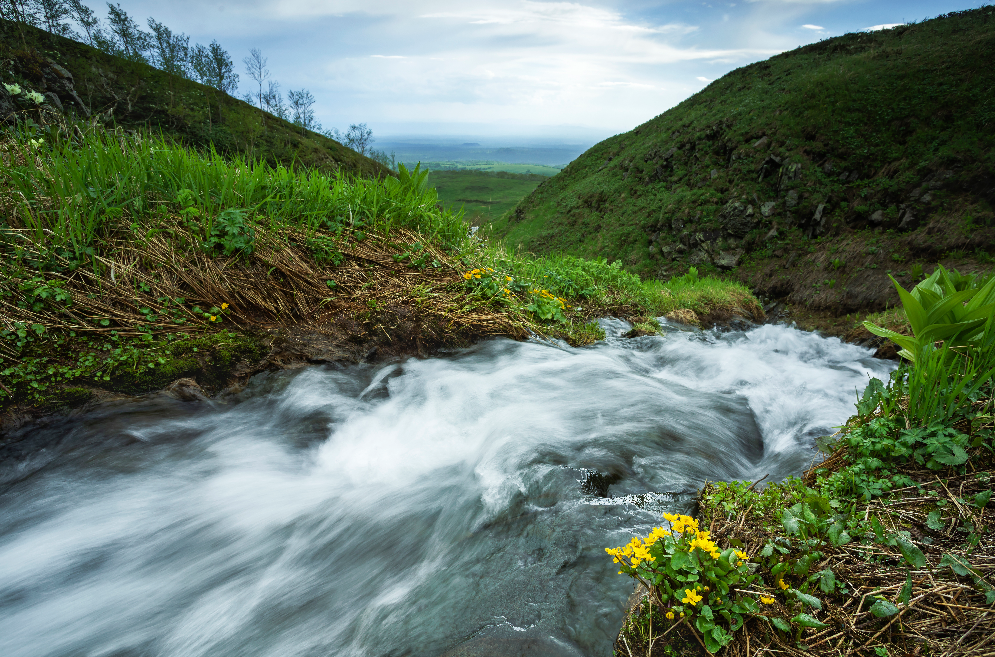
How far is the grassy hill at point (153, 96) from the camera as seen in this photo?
43500mm

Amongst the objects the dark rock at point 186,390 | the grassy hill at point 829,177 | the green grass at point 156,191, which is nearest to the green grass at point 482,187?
the grassy hill at point 829,177

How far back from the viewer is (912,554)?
5.79ft

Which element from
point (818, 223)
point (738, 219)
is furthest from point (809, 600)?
point (738, 219)

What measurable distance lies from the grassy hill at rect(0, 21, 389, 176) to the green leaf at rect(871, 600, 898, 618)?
47695 mm

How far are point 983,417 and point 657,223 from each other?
2333 centimetres

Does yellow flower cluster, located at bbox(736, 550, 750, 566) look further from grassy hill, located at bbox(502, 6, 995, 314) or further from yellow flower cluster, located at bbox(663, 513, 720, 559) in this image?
grassy hill, located at bbox(502, 6, 995, 314)

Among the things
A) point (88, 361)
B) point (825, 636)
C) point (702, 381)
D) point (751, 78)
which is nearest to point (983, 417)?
point (825, 636)

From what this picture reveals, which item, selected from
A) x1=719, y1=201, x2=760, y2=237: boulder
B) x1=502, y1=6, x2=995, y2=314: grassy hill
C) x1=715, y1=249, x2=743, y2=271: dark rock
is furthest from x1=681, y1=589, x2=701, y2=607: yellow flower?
x1=719, y1=201, x2=760, y2=237: boulder

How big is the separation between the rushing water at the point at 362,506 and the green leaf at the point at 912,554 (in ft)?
3.46

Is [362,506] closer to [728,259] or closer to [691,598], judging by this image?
[691,598]

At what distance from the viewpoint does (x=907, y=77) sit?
63.9 feet

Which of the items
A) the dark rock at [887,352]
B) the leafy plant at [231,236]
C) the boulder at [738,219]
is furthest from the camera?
the boulder at [738,219]

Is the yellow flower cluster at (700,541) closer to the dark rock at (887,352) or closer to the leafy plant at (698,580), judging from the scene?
the leafy plant at (698,580)

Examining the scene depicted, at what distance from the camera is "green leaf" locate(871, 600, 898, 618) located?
154 centimetres
